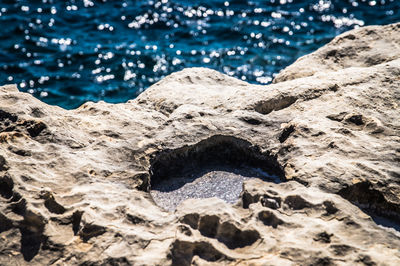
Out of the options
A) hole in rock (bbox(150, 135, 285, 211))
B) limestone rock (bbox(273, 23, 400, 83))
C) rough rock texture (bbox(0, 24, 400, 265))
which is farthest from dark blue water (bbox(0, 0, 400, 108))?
hole in rock (bbox(150, 135, 285, 211))

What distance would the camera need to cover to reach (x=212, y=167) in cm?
471

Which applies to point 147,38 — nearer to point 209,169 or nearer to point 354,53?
point 354,53

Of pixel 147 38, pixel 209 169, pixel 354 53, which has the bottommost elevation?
pixel 147 38

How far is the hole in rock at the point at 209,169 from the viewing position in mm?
4387

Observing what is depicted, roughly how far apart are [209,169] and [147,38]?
6650 millimetres

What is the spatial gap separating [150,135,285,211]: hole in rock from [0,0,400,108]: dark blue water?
489cm

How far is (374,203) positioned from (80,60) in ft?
24.7

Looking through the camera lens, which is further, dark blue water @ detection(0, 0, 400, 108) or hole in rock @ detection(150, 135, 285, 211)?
dark blue water @ detection(0, 0, 400, 108)

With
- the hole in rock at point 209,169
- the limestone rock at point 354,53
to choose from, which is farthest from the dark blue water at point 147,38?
the hole in rock at point 209,169

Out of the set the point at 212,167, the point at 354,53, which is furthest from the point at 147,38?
the point at 212,167

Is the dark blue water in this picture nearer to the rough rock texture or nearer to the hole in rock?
the rough rock texture

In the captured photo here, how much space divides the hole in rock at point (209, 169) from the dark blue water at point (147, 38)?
16.0 feet

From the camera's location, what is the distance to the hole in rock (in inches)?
173

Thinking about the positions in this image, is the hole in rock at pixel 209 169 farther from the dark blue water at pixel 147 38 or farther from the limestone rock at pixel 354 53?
the dark blue water at pixel 147 38
